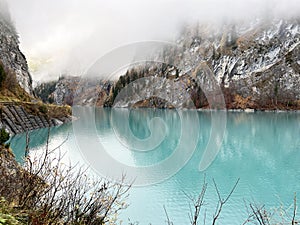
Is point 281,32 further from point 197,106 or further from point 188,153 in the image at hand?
point 188,153

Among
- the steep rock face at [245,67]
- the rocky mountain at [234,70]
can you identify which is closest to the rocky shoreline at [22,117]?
the rocky mountain at [234,70]

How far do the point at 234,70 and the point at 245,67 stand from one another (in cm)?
442

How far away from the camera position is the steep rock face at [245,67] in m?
99.6

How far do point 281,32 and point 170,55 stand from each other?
4305 centimetres

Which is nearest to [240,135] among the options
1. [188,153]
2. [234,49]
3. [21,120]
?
[188,153]

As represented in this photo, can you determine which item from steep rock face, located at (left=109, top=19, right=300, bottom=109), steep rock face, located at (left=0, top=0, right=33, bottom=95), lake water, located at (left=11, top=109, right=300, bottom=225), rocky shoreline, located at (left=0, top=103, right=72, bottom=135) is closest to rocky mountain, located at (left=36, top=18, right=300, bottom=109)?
steep rock face, located at (left=109, top=19, right=300, bottom=109)

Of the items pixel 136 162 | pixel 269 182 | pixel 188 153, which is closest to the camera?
pixel 269 182

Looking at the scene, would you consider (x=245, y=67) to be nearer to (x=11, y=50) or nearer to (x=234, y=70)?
(x=234, y=70)

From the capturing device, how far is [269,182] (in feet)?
63.7

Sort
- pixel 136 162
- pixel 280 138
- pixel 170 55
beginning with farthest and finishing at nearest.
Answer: pixel 170 55
pixel 280 138
pixel 136 162

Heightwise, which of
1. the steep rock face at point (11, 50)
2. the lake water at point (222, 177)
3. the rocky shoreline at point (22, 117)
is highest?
the steep rock face at point (11, 50)

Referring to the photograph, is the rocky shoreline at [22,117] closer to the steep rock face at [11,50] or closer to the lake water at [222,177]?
the lake water at [222,177]

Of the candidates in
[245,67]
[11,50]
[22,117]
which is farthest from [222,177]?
[245,67]

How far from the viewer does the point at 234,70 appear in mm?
115438
